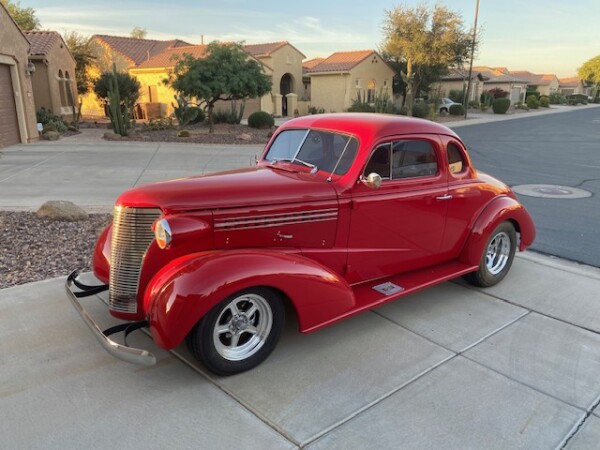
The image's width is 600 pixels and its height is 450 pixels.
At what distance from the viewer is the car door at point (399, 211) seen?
386 centimetres

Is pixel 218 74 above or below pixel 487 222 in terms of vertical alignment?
above

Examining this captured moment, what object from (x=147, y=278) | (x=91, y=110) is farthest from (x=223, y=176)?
(x=91, y=110)

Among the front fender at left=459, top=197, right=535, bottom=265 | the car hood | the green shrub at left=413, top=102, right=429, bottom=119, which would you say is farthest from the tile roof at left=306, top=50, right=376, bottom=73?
the car hood

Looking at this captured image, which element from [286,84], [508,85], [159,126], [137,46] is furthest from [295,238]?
[508,85]

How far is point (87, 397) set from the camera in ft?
9.66

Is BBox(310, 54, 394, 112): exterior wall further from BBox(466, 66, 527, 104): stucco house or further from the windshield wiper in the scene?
the windshield wiper

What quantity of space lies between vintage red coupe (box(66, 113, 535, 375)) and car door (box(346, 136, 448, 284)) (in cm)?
1

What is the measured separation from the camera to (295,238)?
353 centimetres

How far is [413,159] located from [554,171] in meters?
9.80

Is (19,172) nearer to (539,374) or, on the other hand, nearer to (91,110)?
(539,374)

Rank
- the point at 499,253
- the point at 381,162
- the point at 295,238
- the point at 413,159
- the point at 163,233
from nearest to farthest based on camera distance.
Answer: the point at 163,233
the point at 295,238
the point at 381,162
the point at 413,159
the point at 499,253

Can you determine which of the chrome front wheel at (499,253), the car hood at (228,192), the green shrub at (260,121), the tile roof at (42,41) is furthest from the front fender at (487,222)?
the tile roof at (42,41)

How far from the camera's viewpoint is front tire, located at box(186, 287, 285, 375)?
302 centimetres

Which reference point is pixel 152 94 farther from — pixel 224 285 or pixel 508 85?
pixel 508 85
